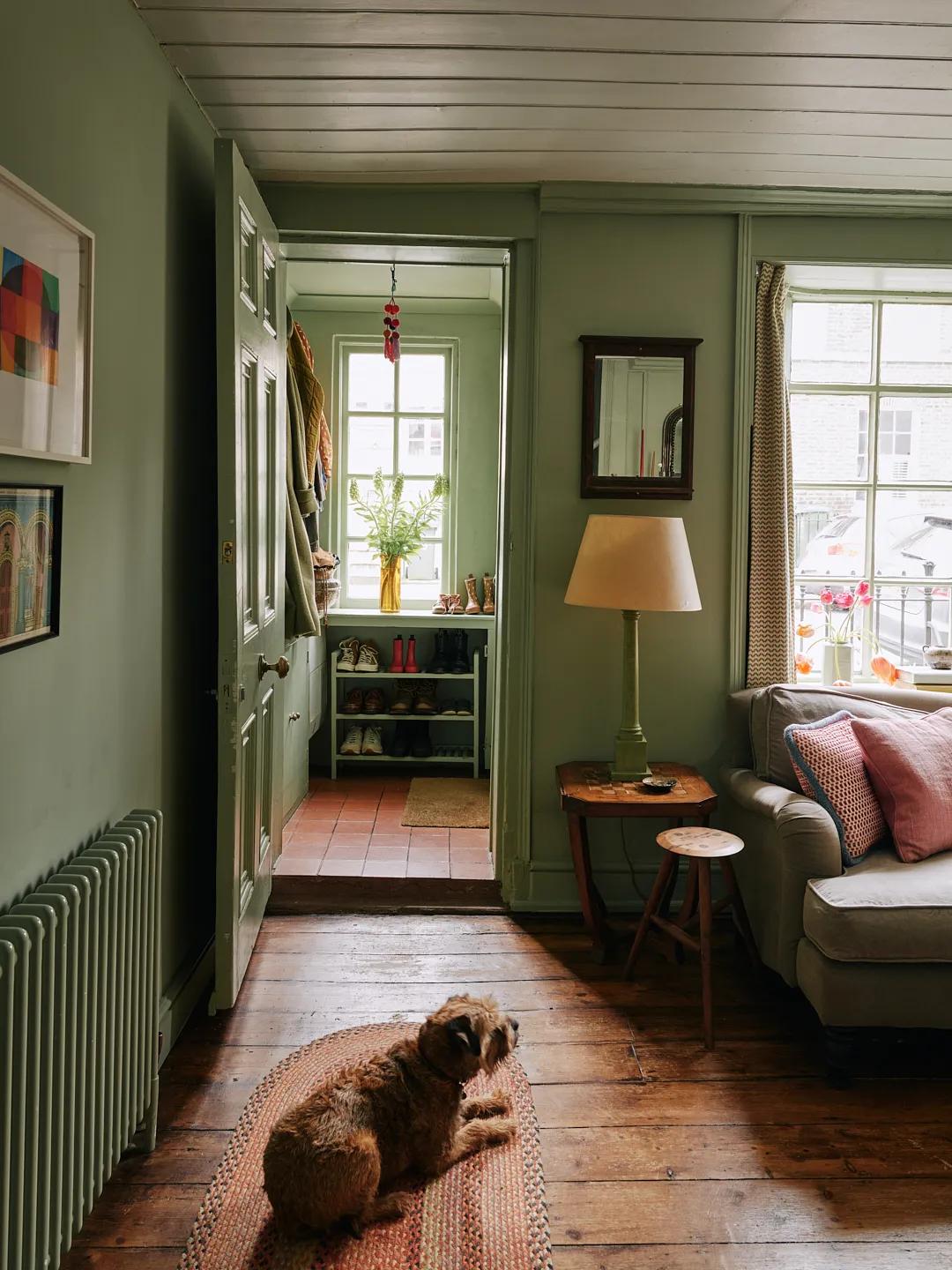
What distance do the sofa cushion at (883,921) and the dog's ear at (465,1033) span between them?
110 cm

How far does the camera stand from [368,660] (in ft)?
17.9

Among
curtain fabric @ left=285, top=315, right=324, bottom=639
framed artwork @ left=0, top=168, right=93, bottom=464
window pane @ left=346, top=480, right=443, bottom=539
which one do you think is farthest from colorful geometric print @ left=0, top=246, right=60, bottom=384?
window pane @ left=346, top=480, right=443, bottom=539

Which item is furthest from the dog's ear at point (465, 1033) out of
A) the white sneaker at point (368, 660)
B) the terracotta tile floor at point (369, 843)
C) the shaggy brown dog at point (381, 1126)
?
the white sneaker at point (368, 660)

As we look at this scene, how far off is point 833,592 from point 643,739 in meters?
1.07

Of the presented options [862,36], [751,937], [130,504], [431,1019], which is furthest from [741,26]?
[751,937]

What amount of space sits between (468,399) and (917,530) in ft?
8.21

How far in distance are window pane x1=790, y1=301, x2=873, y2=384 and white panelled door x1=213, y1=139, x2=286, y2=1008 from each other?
1.95 meters

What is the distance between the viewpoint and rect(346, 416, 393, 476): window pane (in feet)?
18.3

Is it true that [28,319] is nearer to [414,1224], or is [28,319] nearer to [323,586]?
[414,1224]

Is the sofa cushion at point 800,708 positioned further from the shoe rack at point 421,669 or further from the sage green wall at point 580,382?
the shoe rack at point 421,669

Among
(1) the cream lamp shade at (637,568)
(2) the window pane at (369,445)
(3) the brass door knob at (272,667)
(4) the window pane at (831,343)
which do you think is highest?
(4) the window pane at (831,343)

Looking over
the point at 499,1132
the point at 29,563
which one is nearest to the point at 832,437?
the point at 499,1132

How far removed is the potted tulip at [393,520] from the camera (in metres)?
5.45

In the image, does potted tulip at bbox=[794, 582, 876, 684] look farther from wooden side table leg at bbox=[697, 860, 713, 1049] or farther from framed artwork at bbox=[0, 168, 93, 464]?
framed artwork at bbox=[0, 168, 93, 464]
